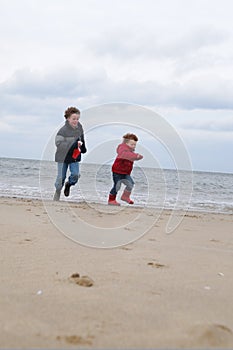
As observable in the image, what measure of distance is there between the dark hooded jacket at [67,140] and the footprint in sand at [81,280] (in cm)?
455

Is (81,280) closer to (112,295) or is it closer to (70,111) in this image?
(112,295)

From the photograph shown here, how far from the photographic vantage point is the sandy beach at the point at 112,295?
1.50 m

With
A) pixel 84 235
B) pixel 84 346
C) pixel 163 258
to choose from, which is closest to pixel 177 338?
pixel 84 346

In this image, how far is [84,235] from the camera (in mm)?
3730

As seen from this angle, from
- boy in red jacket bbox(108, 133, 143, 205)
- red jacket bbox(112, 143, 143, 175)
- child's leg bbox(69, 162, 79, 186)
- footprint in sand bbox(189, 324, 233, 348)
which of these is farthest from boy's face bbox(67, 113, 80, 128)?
footprint in sand bbox(189, 324, 233, 348)

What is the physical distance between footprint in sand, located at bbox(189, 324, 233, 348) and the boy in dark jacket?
17.0 feet

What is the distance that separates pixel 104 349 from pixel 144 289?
0.74 meters

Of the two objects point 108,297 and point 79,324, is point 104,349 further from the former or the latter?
point 108,297

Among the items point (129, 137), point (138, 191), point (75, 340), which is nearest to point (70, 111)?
point (129, 137)

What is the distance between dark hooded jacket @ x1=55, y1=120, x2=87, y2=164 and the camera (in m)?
6.68

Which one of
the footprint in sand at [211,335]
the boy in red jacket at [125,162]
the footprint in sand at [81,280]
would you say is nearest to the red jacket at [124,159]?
the boy in red jacket at [125,162]

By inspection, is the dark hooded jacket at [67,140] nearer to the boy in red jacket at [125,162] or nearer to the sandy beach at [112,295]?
the boy in red jacket at [125,162]

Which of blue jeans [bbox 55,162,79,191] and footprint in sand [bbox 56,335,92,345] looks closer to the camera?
footprint in sand [bbox 56,335,92,345]

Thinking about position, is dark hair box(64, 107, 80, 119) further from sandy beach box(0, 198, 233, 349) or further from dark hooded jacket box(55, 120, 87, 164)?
sandy beach box(0, 198, 233, 349)
